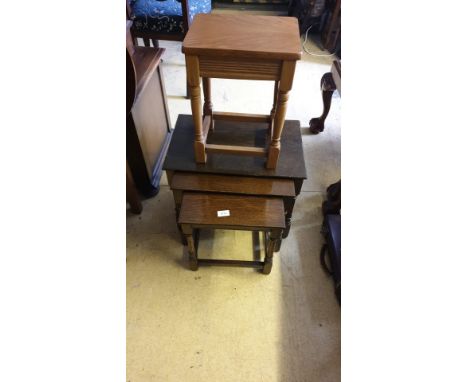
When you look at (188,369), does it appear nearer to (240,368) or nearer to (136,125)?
(240,368)

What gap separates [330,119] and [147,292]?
167 centimetres

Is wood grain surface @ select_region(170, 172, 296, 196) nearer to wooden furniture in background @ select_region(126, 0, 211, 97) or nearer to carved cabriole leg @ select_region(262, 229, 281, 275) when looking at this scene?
carved cabriole leg @ select_region(262, 229, 281, 275)

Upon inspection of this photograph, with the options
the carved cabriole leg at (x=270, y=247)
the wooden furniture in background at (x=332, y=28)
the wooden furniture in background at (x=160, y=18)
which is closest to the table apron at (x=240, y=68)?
the carved cabriole leg at (x=270, y=247)

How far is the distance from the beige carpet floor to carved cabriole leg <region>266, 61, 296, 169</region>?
487 mm

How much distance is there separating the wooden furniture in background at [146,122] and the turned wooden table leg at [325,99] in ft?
3.05

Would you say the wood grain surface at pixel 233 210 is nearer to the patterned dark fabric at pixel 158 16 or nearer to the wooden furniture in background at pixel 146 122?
the wooden furniture in background at pixel 146 122

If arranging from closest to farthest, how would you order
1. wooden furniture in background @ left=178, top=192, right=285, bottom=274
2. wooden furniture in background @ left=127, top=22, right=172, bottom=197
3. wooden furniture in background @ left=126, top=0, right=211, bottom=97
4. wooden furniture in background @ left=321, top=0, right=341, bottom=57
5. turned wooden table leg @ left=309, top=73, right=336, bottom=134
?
A: 1. wooden furniture in background @ left=178, top=192, right=285, bottom=274
2. wooden furniture in background @ left=127, top=22, right=172, bottom=197
3. turned wooden table leg @ left=309, top=73, right=336, bottom=134
4. wooden furniture in background @ left=126, top=0, right=211, bottom=97
5. wooden furniture in background @ left=321, top=0, right=341, bottom=57

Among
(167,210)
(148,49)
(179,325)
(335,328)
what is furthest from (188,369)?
(148,49)

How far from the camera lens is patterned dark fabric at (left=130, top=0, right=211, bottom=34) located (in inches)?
70.1

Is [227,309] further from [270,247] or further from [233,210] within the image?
[233,210]

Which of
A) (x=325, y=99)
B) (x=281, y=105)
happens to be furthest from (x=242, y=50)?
(x=325, y=99)

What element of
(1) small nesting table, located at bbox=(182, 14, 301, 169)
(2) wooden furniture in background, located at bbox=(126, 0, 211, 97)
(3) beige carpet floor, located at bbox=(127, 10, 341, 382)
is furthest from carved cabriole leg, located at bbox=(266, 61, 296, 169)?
(2) wooden furniture in background, located at bbox=(126, 0, 211, 97)

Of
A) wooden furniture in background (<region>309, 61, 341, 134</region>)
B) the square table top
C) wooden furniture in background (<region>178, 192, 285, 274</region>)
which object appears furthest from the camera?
wooden furniture in background (<region>309, 61, 341, 134</region>)

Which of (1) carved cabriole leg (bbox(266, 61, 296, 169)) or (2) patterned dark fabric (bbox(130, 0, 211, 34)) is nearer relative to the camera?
(1) carved cabriole leg (bbox(266, 61, 296, 169))
